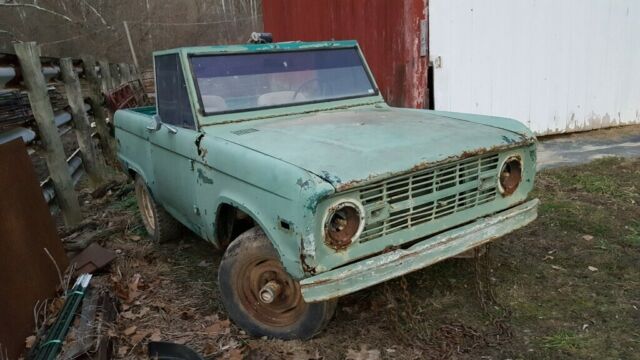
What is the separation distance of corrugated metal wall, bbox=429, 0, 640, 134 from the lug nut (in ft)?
15.1

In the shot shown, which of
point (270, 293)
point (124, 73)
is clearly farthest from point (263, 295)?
point (124, 73)

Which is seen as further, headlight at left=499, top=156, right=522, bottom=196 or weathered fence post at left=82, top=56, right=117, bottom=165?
weathered fence post at left=82, top=56, right=117, bottom=165

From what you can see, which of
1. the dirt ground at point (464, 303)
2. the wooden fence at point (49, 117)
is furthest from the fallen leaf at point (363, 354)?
the wooden fence at point (49, 117)

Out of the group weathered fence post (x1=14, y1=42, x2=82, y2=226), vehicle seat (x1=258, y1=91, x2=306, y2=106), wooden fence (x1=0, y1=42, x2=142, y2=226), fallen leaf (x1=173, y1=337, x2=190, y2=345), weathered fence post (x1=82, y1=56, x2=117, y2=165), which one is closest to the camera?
fallen leaf (x1=173, y1=337, x2=190, y2=345)

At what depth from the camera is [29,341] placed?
3.01 metres

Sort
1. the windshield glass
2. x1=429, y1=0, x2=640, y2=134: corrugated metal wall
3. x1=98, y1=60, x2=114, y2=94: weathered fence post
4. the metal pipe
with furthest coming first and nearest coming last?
x1=98, y1=60, x2=114, y2=94: weathered fence post < x1=429, y1=0, x2=640, y2=134: corrugated metal wall < the metal pipe < the windshield glass

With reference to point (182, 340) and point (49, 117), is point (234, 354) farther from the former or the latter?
point (49, 117)

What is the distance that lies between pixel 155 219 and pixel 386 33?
13.3 feet

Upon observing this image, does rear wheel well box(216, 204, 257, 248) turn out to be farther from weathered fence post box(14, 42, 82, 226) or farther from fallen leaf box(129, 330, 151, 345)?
weathered fence post box(14, 42, 82, 226)

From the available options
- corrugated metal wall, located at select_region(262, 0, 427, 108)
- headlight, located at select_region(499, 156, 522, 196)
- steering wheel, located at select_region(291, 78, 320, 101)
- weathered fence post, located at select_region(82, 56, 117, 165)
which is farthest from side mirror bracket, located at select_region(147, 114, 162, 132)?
weathered fence post, located at select_region(82, 56, 117, 165)

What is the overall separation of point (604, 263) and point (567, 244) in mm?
367

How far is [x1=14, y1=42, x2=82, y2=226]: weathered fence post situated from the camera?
4.88 m

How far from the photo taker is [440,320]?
120 inches

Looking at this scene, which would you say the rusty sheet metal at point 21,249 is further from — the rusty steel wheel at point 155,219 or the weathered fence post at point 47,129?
the weathered fence post at point 47,129
